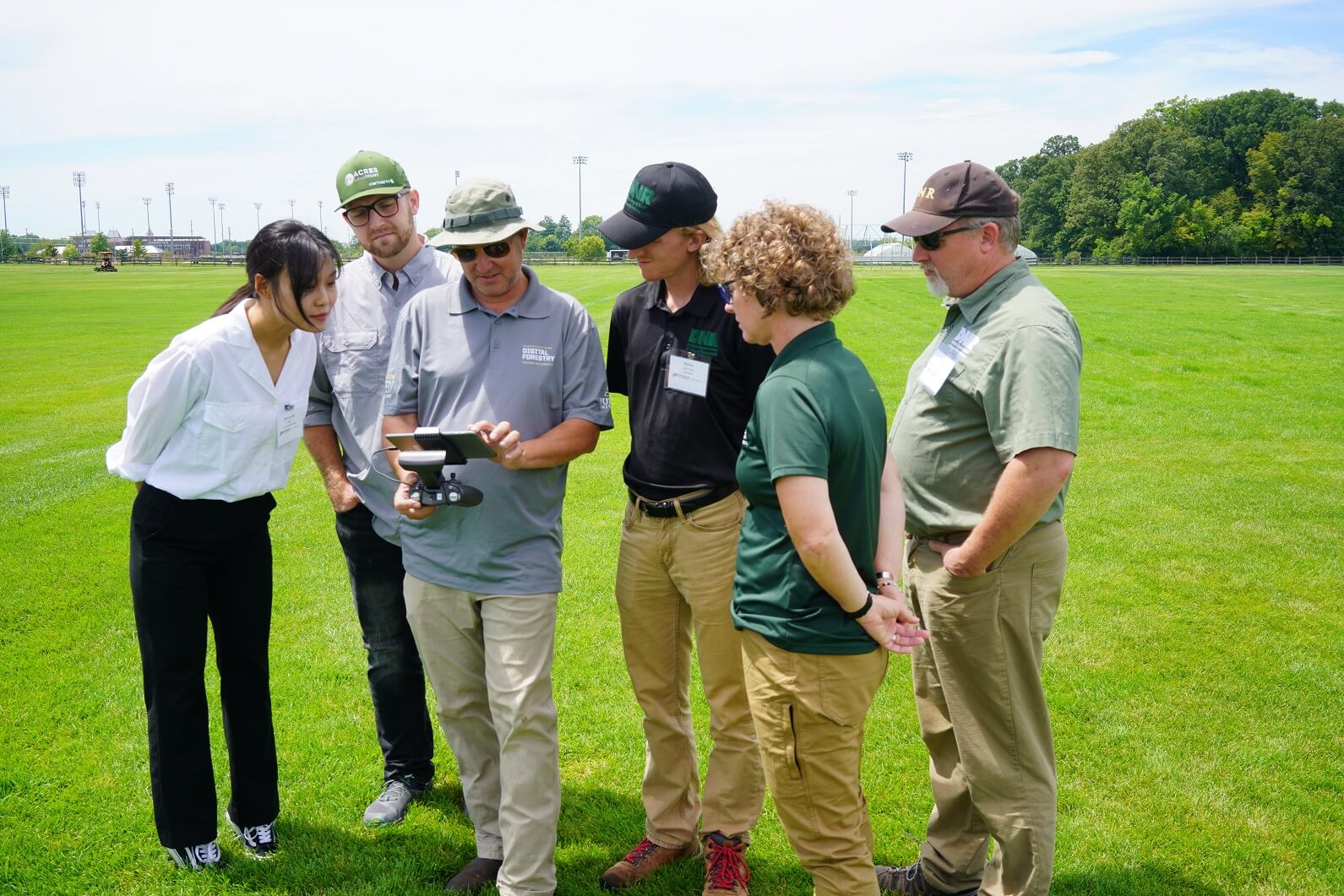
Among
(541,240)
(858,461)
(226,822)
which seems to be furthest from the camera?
(541,240)

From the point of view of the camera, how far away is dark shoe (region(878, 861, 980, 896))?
356 centimetres

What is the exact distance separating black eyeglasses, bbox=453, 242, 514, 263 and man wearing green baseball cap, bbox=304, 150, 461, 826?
43 cm

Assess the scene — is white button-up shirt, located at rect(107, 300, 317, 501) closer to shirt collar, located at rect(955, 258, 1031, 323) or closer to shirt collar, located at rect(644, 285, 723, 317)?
shirt collar, located at rect(644, 285, 723, 317)

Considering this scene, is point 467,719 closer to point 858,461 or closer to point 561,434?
point 561,434

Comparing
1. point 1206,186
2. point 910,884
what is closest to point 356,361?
point 910,884

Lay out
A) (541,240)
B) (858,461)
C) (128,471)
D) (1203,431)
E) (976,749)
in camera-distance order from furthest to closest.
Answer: (541,240)
(1203,431)
(128,471)
(976,749)
(858,461)

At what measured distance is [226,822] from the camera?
3.98 m

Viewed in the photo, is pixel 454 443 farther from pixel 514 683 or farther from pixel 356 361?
pixel 356 361

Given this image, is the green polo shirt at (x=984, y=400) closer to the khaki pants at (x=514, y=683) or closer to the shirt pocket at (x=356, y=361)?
the khaki pants at (x=514, y=683)

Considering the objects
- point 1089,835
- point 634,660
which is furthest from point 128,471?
point 1089,835

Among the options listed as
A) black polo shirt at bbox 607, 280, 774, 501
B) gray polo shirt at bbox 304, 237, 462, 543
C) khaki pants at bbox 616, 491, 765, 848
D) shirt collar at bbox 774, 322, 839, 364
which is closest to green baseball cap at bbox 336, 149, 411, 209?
gray polo shirt at bbox 304, 237, 462, 543

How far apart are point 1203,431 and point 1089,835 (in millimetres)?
9825

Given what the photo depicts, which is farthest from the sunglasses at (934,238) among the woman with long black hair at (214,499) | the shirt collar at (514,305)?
the woman with long black hair at (214,499)

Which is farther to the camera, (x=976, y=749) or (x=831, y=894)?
(x=976, y=749)
